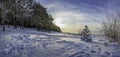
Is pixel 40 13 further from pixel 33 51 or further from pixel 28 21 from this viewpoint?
pixel 33 51

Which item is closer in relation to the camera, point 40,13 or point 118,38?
point 118,38

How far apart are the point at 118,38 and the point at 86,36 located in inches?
140

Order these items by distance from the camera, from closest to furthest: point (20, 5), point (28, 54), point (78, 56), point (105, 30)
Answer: point (78, 56)
point (28, 54)
point (105, 30)
point (20, 5)

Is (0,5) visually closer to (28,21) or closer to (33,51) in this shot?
(33,51)

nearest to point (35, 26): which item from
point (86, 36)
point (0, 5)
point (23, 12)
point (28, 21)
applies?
point (28, 21)

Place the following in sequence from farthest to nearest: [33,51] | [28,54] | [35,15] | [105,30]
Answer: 1. [35,15]
2. [105,30]
3. [33,51]
4. [28,54]

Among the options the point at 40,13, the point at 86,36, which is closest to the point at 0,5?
the point at 86,36

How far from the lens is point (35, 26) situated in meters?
66.9

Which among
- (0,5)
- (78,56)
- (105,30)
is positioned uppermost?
(0,5)

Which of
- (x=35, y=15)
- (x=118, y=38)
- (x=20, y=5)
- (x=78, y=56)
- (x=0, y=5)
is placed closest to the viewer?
(x=78, y=56)

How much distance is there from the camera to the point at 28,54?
9969 mm

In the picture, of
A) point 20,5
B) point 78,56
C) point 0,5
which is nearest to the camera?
A: point 78,56

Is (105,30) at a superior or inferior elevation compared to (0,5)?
inferior

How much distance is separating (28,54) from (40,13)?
185 ft
